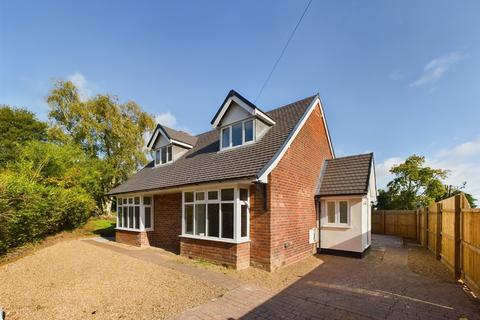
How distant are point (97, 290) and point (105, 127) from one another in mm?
25367

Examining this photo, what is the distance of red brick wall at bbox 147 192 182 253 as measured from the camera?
11750 millimetres

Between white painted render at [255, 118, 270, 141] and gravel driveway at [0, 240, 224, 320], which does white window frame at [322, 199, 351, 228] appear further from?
gravel driveway at [0, 240, 224, 320]

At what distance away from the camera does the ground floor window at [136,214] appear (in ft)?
43.2

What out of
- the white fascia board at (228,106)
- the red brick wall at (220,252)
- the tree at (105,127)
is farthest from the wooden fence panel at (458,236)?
the tree at (105,127)

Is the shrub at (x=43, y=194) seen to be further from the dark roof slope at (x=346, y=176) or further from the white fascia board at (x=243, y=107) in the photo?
the dark roof slope at (x=346, y=176)

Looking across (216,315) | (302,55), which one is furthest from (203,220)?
(302,55)

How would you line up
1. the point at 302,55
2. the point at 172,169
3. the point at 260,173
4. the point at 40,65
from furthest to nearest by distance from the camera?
the point at 172,169 → the point at 40,65 → the point at 302,55 → the point at 260,173

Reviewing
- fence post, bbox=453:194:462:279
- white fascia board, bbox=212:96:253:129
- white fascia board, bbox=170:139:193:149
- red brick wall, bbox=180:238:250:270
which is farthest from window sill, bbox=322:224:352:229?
white fascia board, bbox=170:139:193:149

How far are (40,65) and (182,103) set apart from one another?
6.35 meters

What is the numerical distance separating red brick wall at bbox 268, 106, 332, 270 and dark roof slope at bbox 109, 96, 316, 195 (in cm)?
64

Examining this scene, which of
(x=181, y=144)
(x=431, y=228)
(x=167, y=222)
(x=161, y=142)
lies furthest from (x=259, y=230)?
(x=161, y=142)

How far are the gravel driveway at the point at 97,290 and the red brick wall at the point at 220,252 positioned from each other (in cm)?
152

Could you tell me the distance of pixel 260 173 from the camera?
780 centimetres

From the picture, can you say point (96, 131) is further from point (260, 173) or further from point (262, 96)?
point (260, 173)
